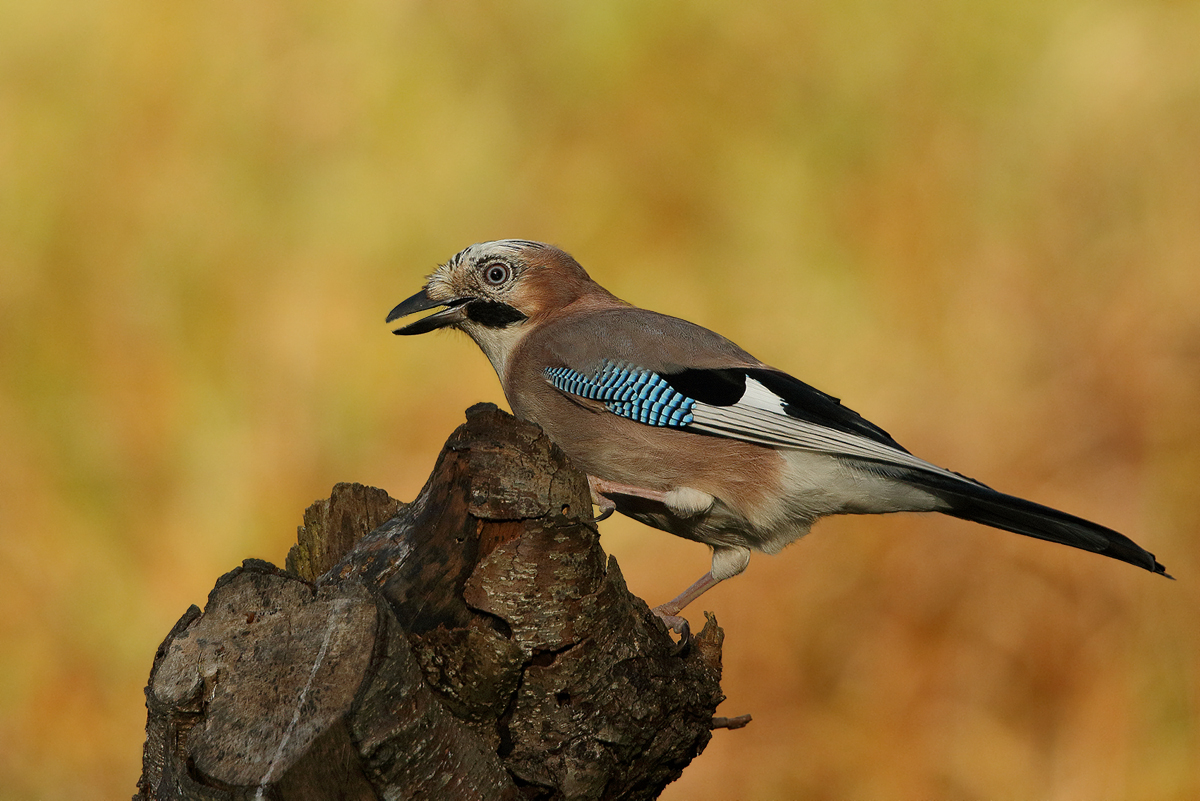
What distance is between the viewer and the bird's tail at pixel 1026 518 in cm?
374

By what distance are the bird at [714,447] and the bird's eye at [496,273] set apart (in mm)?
586

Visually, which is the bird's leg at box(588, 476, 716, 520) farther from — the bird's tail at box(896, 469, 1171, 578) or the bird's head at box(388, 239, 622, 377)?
the bird's head at box(388, 239, 622, 377)

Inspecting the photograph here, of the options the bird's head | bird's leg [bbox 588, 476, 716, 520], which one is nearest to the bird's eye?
the bird's head

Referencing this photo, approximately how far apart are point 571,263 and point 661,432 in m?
1.41

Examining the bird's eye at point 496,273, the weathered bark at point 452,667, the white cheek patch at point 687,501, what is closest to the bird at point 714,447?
the white cheek patch at point 687,501

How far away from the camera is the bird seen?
13.8ft

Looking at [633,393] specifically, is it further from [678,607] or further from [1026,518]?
[1026,518]

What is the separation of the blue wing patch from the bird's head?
2.39ft

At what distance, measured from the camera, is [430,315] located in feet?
16.7

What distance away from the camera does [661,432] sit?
4.25 meters

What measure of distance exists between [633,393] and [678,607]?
97 centimetres

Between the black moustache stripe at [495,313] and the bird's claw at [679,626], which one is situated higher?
the black moustache stripe at [495,313]

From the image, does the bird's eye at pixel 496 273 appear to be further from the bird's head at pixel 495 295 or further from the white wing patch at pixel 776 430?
the white wing patch at pixel 776 430

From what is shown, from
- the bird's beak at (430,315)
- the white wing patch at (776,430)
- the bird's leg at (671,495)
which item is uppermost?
the bird's beak at (430,315)
